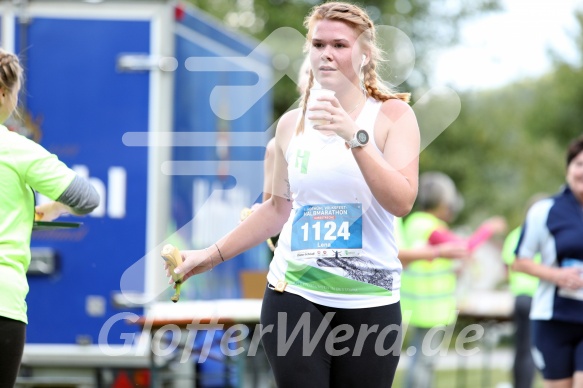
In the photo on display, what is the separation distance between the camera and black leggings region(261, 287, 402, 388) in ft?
12.0

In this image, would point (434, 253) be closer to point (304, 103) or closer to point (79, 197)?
point (304, 103)

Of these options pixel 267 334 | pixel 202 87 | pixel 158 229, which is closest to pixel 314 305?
pixel 267 334

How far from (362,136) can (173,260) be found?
844 mm

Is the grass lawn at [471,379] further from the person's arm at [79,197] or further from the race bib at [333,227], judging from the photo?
the race bib at [333,227]

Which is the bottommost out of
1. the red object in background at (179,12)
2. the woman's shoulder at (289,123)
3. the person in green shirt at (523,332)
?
→ the person in green shirt at (523,332)

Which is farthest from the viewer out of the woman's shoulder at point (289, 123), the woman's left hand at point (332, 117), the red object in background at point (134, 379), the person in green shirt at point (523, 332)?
the person in green shirt at point (523, 332)

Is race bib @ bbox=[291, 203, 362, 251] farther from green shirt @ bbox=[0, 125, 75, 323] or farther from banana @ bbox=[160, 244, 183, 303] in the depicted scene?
green shirt @ bbox=[0, 125, 75, 323]

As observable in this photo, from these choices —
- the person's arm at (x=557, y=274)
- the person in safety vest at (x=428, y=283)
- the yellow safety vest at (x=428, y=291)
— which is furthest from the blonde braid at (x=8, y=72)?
the yellow safety vest at (x=428, y=291)

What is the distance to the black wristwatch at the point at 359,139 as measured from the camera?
10.9ft

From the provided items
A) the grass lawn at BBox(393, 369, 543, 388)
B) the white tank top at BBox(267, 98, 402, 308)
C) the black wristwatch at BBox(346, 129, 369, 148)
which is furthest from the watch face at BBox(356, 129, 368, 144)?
the grass lawn at BBox(393, 369, 543, 388)

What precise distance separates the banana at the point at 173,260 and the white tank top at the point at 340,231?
1.36 feet

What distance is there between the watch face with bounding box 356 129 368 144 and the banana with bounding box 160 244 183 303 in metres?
0.81

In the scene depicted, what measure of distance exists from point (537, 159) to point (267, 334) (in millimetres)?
29536

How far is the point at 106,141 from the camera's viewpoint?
24.2ft
